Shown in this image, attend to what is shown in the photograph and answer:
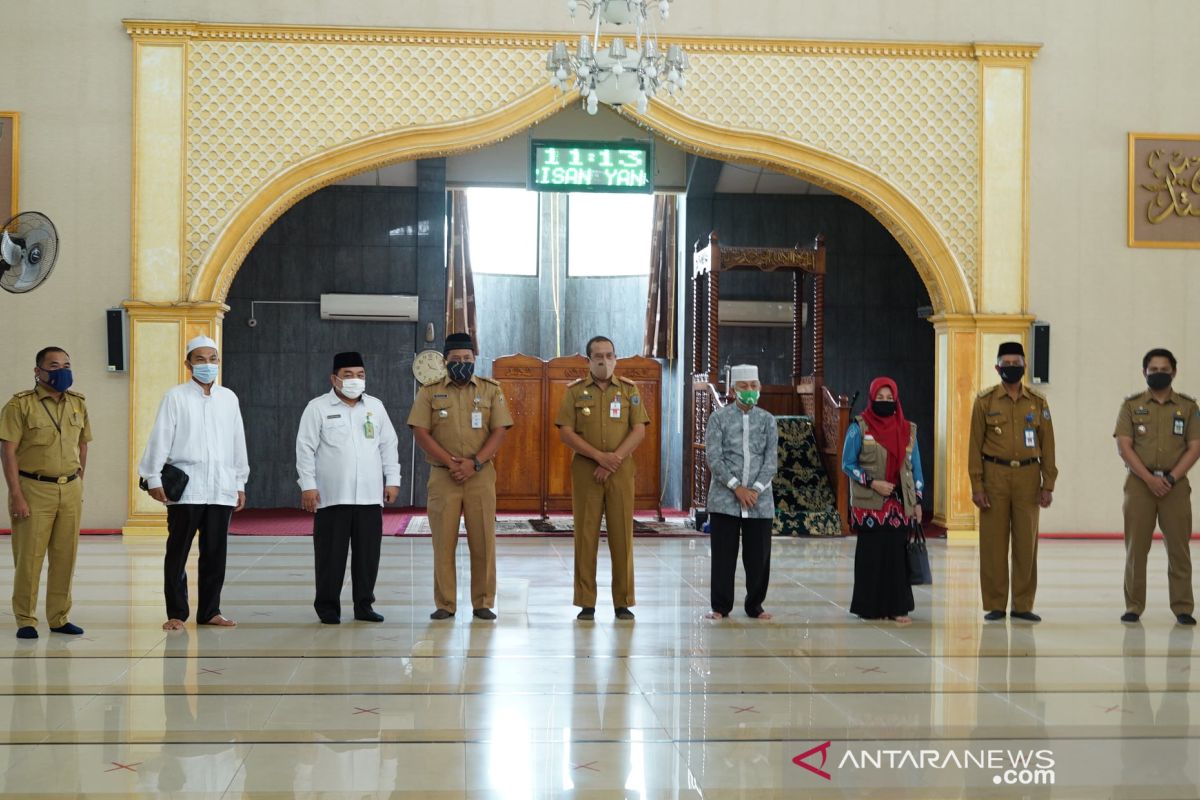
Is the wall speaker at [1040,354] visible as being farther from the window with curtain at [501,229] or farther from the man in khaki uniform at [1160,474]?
the window with curtain at [501,229]

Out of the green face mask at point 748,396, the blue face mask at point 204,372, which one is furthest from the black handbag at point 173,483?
the green face mask at point 748,396

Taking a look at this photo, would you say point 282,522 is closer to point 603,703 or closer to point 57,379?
point 57,379

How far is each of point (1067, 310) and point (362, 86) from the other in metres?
5.80

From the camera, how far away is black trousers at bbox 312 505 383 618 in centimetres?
583

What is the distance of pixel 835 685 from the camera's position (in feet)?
15.1

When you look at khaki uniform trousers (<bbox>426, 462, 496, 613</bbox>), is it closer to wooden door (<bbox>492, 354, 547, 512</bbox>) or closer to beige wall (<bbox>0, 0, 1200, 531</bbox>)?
beige wall (<bbox>0, 0, 1200, 531</bbox>)

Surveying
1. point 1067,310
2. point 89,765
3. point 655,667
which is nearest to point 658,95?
point 1067,310

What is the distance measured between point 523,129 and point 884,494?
5.04 meters

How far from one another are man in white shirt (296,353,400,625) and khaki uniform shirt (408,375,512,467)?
232 millimetres

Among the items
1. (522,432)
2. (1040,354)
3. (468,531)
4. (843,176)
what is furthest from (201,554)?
(1040,354)

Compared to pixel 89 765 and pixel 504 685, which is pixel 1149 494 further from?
pixel 89 765

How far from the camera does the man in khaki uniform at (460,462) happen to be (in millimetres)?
5922

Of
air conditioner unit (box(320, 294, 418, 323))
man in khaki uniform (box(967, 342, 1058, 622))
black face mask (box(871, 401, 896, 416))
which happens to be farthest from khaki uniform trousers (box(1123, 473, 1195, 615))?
air conditioner unit (box(320, 294, 418, 323))

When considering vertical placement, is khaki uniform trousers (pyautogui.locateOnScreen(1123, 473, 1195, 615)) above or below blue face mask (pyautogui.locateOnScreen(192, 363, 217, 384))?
below
